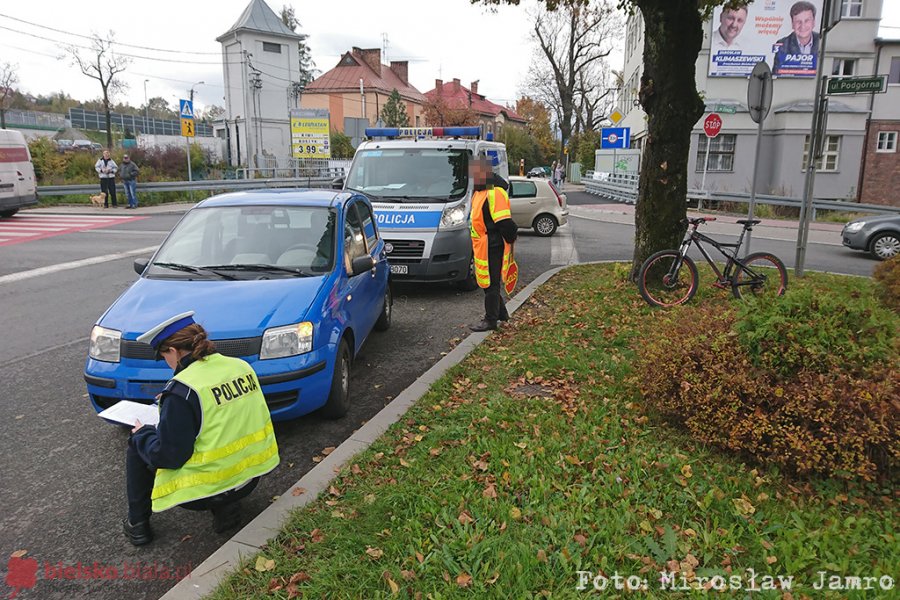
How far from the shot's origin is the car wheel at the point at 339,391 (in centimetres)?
483

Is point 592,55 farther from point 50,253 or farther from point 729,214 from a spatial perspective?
point 50,253

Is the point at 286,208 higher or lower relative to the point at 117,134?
lower

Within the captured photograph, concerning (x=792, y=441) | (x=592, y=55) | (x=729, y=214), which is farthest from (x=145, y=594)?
(x=592, y=55)

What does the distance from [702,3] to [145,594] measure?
10.6 metres

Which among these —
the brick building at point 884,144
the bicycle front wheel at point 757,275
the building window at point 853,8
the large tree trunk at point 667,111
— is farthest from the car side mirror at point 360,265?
the building window at point 853,8

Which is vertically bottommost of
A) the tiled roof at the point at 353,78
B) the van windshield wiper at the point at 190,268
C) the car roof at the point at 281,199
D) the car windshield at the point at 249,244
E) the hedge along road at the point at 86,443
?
the hedge along road at the point at 86,443

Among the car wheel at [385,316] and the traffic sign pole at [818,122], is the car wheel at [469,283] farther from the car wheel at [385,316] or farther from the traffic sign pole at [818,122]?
the traffic sign pole at [818,122]

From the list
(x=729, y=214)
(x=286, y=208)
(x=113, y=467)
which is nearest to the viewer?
(x=113, y=467)

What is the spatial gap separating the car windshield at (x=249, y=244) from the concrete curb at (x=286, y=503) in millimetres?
1345

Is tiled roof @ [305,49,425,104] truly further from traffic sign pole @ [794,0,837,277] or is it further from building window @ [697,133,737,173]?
traffic sign pole @ [794,0,837,277]

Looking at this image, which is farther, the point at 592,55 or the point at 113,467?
the point at 592,55

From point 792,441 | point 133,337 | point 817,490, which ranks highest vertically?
point 133,337

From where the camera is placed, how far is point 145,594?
303cm

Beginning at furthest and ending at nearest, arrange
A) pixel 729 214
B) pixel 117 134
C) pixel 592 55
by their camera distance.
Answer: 1. pixel 117 134
2. pixel 592 55
3. pixel 729 214
